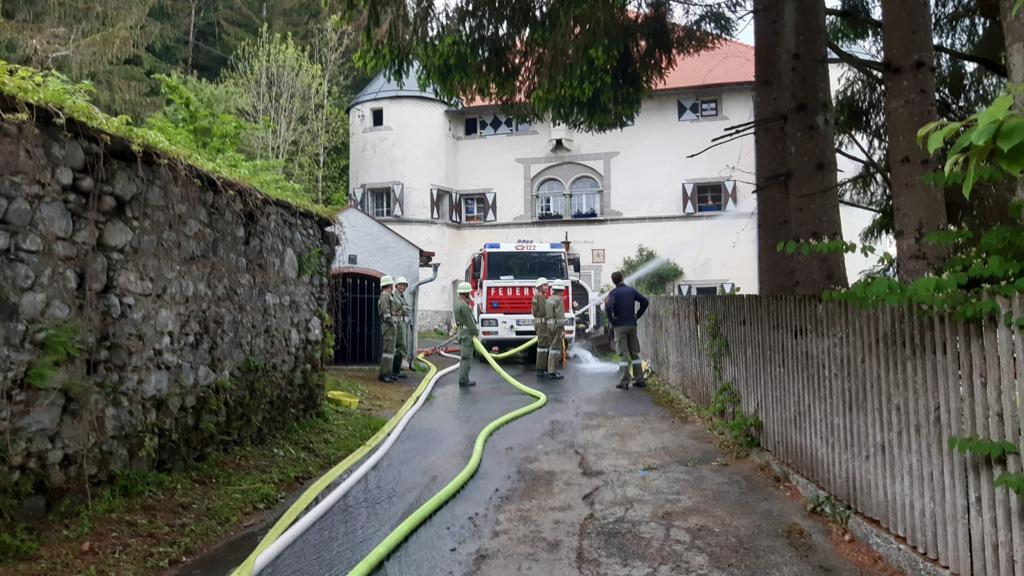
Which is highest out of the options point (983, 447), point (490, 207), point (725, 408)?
point (490, 207)

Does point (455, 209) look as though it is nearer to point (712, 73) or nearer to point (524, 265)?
point (712, 73)

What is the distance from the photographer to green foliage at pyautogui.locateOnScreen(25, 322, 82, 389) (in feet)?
13.2

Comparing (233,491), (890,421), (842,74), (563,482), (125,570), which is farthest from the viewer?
(842,74)

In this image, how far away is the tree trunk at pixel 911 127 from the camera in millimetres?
5352

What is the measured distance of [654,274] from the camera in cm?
2862

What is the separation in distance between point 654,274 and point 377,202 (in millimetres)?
12085

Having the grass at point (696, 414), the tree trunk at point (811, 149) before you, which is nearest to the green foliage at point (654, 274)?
the grass at point (696, 414)

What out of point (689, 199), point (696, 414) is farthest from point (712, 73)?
point (696, 414)

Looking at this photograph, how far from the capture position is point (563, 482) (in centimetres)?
627

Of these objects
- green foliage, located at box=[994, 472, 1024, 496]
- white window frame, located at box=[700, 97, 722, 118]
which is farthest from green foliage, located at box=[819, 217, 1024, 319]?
white window frame, located at box=[700, 97, 722, 118]

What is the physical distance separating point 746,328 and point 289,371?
4.83m

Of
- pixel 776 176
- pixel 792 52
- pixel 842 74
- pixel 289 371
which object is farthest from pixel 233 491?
pixel 842 74

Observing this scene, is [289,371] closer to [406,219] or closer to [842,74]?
[842,74]

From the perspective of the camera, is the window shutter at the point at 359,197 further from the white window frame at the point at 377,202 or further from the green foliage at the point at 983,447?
the green foliage at the point at 983,447
